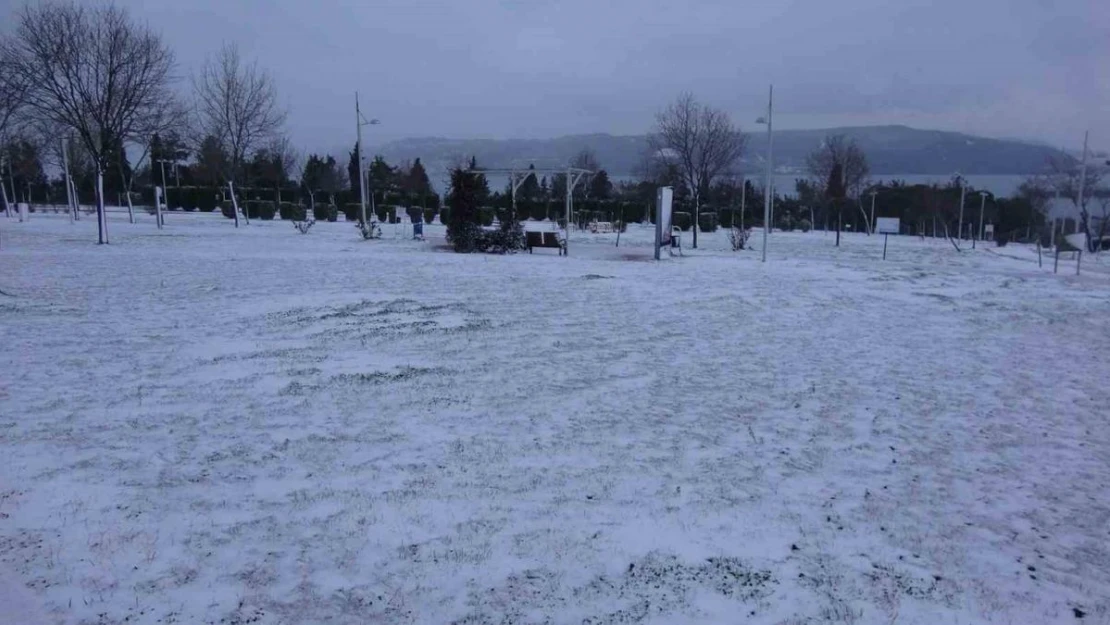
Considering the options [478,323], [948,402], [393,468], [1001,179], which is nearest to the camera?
[393,468]

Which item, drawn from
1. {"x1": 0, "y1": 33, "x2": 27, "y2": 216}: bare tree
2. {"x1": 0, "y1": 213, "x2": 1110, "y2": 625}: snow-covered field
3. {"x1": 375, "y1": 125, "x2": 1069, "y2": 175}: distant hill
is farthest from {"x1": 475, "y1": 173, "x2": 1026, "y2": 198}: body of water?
{"x1": 0, "y1": 213, "x2": 1110, "y2": 625}: snow-covered field

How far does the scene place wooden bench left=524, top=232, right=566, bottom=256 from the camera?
24969 mm

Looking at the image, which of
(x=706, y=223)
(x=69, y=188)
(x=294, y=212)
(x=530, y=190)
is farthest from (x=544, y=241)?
(x=530, y=190)

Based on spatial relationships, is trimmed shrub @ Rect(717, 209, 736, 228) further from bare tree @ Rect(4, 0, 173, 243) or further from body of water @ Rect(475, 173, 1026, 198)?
bare tree @ Rect(4, 0, 173, 243)

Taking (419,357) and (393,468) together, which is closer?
(393,468)

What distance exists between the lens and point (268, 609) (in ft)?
12.5

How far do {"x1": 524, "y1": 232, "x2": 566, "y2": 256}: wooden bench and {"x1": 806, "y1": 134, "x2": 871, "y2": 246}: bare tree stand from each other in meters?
31.3

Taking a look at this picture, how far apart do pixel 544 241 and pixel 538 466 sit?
19657 millimetres

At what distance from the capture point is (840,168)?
53.1 meters

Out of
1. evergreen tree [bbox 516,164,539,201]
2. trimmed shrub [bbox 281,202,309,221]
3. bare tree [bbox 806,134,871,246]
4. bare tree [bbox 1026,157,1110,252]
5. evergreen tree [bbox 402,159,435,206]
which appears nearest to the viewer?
bare tree [bbox 1026,157,1110,252]

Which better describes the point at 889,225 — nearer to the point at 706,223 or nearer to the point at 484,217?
the point at 706,223

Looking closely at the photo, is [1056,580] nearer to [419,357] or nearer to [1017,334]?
[419,357]

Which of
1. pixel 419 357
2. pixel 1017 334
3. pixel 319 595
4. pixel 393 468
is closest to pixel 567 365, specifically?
pixel 419 357

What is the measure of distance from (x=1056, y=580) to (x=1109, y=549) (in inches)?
27.1
